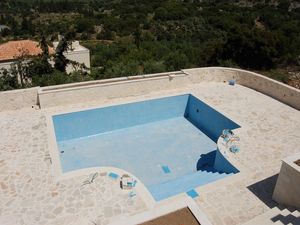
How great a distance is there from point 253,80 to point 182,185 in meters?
6.17

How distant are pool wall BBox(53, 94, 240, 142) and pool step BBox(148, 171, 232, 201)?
7.30 ft

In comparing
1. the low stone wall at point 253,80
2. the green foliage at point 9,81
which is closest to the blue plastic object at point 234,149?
the low stone wall at point 253,80

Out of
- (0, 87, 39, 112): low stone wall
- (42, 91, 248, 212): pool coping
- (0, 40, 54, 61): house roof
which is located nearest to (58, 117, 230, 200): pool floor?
(42, 91, 248, 212): pool coping

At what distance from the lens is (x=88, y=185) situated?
19.4 feet

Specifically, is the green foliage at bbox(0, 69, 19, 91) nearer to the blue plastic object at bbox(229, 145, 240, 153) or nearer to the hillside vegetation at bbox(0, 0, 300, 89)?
the hillside vegetation at bbox(0, 0, 300, 89)

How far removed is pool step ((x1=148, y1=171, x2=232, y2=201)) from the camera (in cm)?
666

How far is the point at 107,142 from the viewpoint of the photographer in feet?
31.3

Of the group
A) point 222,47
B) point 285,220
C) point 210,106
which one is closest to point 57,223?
point 285,220

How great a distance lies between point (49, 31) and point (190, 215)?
180 ft

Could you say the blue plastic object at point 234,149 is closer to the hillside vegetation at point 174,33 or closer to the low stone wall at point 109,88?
the low stone wall at point 109,88

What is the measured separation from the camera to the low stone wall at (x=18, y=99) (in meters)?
8.75

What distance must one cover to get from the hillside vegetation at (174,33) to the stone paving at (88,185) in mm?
5550

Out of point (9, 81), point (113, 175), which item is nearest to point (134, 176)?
point (113, 175)

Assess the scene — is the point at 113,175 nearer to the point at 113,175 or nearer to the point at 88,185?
the point at 113,175
